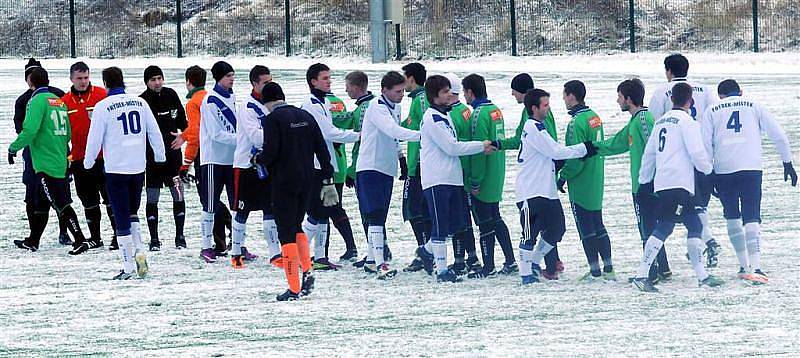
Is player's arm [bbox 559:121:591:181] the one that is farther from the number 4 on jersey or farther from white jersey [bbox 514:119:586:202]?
the number 4 on jersey


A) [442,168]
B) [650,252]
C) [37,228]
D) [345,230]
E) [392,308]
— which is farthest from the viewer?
[37,228]

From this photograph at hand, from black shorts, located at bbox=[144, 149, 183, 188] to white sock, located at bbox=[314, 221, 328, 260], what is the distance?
75.4 inches

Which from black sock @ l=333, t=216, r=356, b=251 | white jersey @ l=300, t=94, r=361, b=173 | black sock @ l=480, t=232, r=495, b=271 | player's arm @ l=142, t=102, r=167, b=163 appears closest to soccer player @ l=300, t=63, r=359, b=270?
white jersey @ l=300, t=94, r=361, b=173

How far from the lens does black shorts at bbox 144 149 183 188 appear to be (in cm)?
1345

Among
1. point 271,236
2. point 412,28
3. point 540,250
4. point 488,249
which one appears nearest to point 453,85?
point 488,249

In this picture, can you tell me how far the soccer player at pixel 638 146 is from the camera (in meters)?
11.0

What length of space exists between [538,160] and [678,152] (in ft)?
3.72

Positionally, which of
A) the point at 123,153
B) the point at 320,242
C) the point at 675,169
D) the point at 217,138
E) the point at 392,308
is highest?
the point at 217,138

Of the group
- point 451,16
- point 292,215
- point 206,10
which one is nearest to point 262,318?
point 292,215

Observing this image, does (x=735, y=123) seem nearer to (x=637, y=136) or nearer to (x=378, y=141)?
(x=637, y=136)

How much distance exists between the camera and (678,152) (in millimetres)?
10727

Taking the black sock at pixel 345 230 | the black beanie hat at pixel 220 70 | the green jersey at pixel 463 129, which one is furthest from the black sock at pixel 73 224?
the green jersey at pixel 463 129

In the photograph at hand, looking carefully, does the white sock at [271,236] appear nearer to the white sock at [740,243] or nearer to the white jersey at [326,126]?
the white jersey at [326,126]

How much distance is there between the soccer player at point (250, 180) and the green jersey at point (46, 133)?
2100 mm
